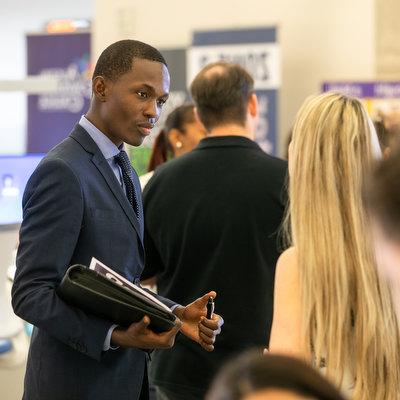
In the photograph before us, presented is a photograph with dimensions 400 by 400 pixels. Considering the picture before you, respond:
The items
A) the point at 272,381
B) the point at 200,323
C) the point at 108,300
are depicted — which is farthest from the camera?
the point at 200,323

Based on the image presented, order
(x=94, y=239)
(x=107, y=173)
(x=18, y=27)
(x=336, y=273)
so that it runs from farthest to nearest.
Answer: (x=18, y=27) → (x=107, y=173) → (x=94, y=239) → (x=336, y=273)

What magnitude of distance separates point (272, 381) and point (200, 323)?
141cm

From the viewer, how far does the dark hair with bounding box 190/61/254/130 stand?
3.04m

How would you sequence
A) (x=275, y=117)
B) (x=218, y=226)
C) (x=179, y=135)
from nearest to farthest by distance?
(x=218, y=226) → (x=179, y=135) → (x=275, y=117)

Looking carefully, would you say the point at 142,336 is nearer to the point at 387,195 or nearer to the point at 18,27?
the point at 387,195

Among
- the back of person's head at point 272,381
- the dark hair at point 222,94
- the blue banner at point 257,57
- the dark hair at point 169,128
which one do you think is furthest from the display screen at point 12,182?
the back of person's head at point 272,381

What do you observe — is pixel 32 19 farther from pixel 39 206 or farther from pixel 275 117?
pixel 39 206

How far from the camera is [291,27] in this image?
8.55 metres

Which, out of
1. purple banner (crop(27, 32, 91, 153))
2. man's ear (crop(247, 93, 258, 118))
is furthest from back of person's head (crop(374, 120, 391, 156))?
purple banner (crop(27, 32, 91, 153))

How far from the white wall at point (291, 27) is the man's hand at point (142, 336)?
6342 mm

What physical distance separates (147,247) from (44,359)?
0.96m

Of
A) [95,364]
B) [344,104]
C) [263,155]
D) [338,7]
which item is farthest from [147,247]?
[338,7]

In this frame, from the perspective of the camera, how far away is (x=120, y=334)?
6.46 ft

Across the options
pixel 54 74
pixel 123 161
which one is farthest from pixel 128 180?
pixel 54 74
